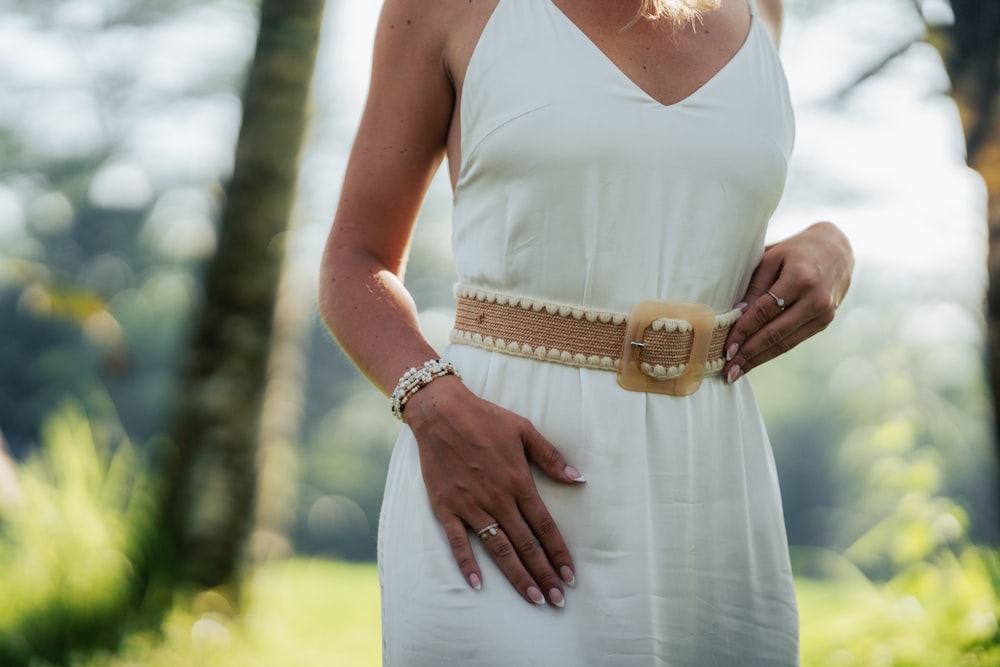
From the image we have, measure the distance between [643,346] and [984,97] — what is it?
9.43 feet

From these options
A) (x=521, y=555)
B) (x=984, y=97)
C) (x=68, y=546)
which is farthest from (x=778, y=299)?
(x=68, y=546)

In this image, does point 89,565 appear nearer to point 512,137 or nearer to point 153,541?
point 153,541

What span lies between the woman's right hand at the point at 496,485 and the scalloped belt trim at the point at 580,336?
13 cm

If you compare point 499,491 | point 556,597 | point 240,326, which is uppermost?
point 499,491

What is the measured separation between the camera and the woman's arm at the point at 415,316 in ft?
3.84

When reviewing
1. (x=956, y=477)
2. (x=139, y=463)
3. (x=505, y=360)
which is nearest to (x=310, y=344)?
(x=139, y=463)

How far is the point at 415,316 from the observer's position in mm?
1377

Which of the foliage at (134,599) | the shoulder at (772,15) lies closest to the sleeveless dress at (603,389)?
the shoulder at (772,15)

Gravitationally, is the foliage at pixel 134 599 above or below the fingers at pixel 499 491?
below

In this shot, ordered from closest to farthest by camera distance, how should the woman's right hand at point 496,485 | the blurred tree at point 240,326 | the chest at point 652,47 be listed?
1. the woman's right hand at point 496,485
2. the chest at point 652,47
3. the blurred tree at point 240,326

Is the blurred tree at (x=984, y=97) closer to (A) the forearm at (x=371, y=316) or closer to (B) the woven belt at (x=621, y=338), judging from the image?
(B) the woven belt at (x=621, y=338)

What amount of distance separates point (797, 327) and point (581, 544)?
46 centimetres

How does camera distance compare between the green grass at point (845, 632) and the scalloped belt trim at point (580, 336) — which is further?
the green grass at point (845, 632)

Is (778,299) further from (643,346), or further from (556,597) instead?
(556,597)
